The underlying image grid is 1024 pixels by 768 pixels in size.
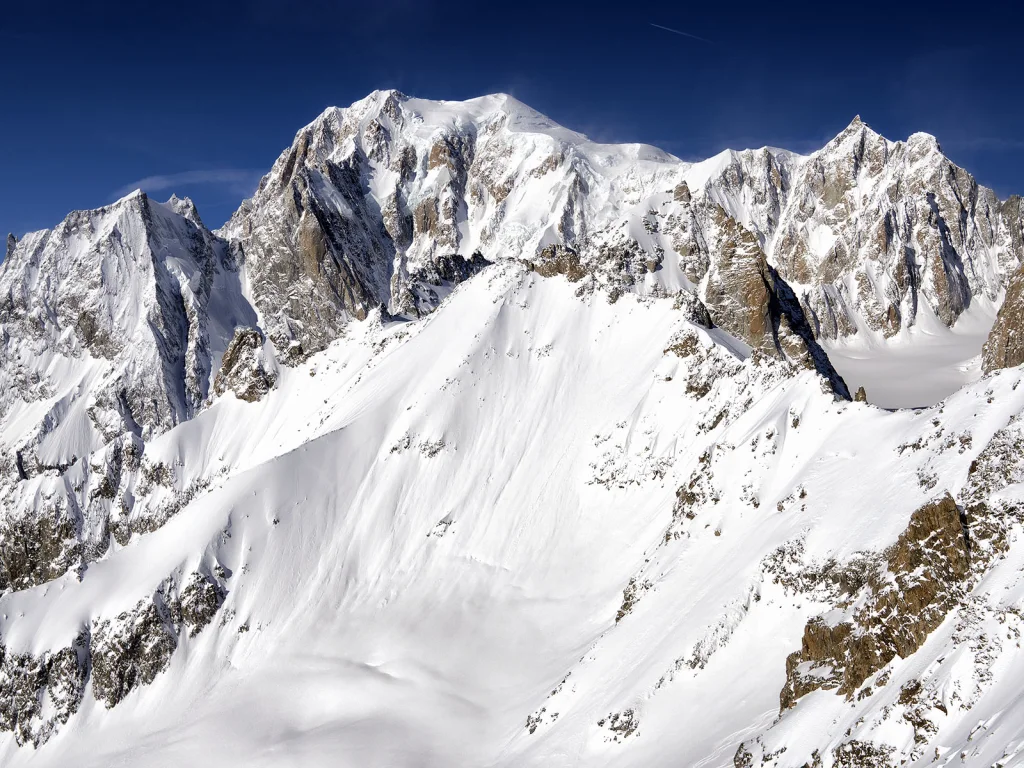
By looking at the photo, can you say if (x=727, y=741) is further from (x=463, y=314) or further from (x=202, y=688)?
(x=463, y=314)

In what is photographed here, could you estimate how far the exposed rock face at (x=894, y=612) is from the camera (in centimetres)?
3011

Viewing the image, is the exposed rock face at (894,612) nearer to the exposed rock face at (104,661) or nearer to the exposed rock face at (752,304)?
the exposed rock face at (104,661)

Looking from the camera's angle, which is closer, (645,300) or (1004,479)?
(1004,479)

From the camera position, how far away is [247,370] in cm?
12706

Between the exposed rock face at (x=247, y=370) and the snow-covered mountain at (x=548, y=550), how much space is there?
55 centimetres

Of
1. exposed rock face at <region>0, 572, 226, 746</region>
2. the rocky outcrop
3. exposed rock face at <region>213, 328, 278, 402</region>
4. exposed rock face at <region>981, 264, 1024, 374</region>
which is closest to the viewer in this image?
exposed rock face at <region>981, 264, 1024, 374</region>

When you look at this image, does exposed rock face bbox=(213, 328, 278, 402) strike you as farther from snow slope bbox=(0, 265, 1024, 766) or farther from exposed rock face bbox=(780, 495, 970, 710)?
exposed rock face bbox=(780, 495, 970, 710)

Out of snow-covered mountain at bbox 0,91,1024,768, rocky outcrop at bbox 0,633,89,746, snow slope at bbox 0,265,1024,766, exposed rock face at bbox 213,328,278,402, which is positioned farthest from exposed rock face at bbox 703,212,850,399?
rocky outcrop at bbox 0,633,89,746

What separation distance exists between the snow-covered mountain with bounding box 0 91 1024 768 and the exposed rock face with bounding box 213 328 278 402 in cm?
55

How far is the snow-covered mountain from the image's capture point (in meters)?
31.9

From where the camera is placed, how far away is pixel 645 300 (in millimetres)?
95438

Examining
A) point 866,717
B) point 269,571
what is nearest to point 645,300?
point 269,571

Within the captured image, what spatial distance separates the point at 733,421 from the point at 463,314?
48.5 m

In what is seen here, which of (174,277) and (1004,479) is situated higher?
(174,277)
